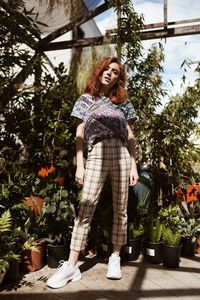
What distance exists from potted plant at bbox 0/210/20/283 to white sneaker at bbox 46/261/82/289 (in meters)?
0.30

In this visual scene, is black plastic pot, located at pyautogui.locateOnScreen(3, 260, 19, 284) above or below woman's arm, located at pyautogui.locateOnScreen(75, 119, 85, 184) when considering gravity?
below

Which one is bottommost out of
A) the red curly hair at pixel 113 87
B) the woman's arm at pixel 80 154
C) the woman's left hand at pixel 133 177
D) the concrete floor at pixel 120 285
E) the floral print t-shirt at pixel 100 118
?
the concrete floor at pixel 120 285

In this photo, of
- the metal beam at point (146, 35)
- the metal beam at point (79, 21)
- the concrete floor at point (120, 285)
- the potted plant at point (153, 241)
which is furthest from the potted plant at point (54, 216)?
the metal beam at point (79, 21)

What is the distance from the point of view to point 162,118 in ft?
10.6

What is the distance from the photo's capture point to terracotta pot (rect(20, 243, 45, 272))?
273 centimetres

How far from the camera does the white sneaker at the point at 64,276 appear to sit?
8.05 ft

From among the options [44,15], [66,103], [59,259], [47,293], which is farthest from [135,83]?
[47,293]

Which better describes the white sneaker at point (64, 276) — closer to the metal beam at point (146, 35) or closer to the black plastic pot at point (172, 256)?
the black plastic pot at point (172, 256)

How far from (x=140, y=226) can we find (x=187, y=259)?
Result: 521mm

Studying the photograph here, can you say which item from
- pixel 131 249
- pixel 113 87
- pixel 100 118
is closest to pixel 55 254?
pixel 131 249

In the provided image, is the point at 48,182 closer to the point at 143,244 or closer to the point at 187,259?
the point at 143,244

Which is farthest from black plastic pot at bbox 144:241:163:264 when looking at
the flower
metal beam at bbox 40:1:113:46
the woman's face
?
metal beam at bbox 40:1:113:46

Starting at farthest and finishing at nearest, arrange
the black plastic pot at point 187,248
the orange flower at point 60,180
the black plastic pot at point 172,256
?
1. the black plastic pot at point 187,248
2. the orange flower at point 60,180
3. the black plastic pot at point 172,256

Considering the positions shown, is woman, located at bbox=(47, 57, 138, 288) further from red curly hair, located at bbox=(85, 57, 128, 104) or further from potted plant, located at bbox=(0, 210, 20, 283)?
potted plant, located at bbox=(0, 210, 20, 283)
